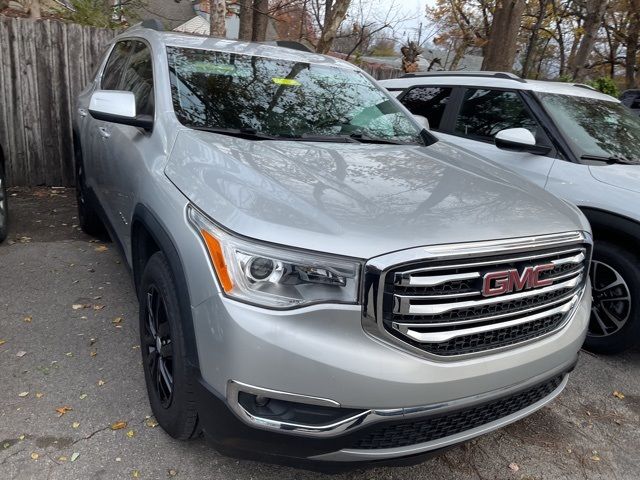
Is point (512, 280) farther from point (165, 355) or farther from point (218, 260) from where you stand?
point (165, 355)

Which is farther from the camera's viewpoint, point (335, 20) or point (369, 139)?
point (335, 20)

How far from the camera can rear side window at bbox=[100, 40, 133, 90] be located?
405 cm

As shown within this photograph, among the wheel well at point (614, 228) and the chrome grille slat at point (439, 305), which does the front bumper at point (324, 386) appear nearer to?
the chrome grille slat at point (439, 305)

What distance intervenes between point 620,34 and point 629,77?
2.08 metres

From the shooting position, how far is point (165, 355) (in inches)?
A: 93.2

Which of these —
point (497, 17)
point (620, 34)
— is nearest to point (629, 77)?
point (620, 34)

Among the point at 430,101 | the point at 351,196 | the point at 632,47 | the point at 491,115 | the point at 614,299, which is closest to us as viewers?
the point at 351,196

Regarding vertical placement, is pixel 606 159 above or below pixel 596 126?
below

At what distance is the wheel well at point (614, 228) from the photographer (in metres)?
3.36

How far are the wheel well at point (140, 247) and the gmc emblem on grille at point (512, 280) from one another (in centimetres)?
158

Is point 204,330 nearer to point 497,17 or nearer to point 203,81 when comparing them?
point 203,81

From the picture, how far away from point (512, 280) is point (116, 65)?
3.68 metres

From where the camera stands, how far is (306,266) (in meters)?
1.83

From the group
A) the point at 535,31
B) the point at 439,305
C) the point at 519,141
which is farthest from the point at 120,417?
the point at 535,31
